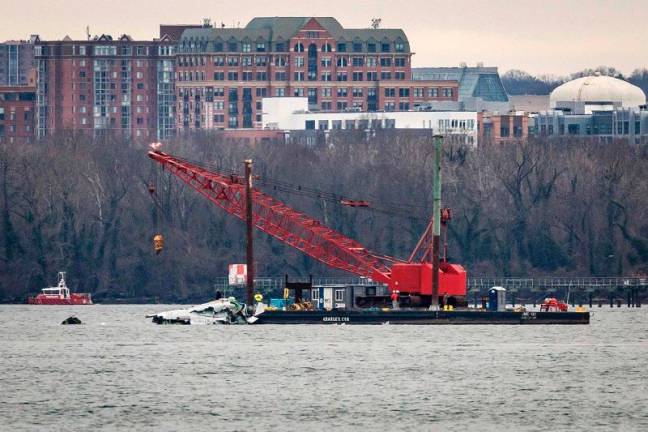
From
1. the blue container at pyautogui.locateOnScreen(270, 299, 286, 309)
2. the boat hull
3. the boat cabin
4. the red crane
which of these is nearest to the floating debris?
the red crane

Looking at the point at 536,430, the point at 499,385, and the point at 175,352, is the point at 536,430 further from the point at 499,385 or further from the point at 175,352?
the point at 175,352

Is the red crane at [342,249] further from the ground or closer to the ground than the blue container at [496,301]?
further from the ground

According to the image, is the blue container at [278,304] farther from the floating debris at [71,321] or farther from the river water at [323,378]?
the floating debris at [71,321]

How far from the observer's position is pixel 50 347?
139875 millimetres

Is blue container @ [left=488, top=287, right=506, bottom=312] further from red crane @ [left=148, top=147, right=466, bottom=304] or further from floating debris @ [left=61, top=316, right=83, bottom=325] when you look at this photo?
floating debris @ [left=61, top=316, right=83, bottom=325]

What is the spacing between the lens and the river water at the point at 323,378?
329ft

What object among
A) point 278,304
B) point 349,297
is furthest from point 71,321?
Answer: point 349,297

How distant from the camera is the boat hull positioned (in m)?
151

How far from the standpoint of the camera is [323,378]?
385 ft

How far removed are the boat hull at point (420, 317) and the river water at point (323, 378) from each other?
832 millimetres

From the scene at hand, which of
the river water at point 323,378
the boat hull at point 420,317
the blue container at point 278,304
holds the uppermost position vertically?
the blue container at point 278,304

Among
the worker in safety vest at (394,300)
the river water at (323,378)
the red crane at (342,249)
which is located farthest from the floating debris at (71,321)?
the worker in safety vest at (394,300)

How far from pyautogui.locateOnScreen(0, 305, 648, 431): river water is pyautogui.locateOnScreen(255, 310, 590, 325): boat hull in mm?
832

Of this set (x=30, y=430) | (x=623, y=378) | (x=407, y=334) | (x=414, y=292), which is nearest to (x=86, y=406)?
(x=30, y=430)
